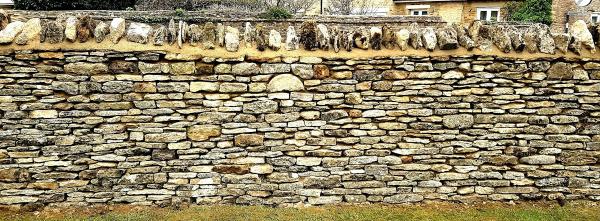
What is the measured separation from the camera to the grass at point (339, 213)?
468cm

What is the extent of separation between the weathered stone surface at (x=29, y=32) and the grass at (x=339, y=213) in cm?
184

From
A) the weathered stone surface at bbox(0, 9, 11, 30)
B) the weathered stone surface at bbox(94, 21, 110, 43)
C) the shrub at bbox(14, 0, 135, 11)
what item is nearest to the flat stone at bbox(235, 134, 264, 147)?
the weathered stone surface at bbox(94, 21, 110, 43)

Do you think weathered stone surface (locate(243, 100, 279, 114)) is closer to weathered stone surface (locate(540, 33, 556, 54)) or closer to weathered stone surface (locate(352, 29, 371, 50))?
weathered stone surface (locate(352, 29, 371, 50))

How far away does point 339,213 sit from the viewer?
4867 mm

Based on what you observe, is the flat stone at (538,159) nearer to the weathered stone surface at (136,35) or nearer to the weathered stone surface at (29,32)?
the weathered stone surface at (136,35)

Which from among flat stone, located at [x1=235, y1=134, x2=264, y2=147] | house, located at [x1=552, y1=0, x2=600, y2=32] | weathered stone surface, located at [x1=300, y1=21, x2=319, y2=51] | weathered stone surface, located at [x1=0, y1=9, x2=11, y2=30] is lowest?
flat stone, located at [x1=235, y1=134, x2=264, y2=147]

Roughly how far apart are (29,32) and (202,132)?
6.56ft

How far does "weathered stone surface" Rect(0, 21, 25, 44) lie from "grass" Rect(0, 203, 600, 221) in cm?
185

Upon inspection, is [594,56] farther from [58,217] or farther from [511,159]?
[58,217]

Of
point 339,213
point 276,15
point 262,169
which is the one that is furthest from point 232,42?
point 276,15

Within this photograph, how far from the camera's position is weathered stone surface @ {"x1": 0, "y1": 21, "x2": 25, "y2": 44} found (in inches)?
169

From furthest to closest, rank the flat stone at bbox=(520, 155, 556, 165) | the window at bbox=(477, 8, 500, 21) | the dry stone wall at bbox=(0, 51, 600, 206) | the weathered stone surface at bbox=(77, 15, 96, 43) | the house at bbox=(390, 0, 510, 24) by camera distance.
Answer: the window at bbox=(477, 8, 500, 21)
the house at bbox=(390, 0, 510, 24)
the flat stone at bbox=(520, 155, 556, 165)
the dry stone wall at bbox=(0, 51, 600, 206)
the weathered stone surface at bbox=(77, 15, 96, 43)

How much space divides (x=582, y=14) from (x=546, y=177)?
696 inches

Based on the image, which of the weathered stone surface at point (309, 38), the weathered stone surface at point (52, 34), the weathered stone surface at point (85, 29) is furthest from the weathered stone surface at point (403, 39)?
the weathered stone surface at point (52, 34)
